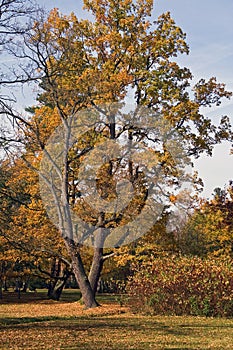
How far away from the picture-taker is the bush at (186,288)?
1467 centimetres

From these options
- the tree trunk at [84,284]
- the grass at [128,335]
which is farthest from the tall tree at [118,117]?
the grass at [128,335]

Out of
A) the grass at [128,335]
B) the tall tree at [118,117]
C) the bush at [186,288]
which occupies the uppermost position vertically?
the tall tree at [118,117]

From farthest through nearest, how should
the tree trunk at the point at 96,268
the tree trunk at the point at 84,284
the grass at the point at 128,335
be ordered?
the tree trunk at the point at 96,268 < the tree trunk at the point at 84,284 < the grass at the point at 128,335

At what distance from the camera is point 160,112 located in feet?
66.9

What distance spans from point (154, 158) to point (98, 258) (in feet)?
16.3

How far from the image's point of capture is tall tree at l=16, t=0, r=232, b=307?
1941cm

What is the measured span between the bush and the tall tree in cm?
372

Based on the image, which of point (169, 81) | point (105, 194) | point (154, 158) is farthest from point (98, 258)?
point (169, 81)

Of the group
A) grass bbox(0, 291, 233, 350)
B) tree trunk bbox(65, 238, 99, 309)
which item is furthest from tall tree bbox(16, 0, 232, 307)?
grass bbox(0, 291, 233, 350)

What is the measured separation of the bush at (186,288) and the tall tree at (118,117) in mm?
3716

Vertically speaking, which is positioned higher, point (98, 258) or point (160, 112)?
point (160, 112)

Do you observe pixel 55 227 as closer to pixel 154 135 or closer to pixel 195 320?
pixel 154 135

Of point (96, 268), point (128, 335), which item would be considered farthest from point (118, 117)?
point (128, 335)

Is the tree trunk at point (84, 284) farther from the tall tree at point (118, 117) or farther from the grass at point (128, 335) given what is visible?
the grass at point (128, 335)
